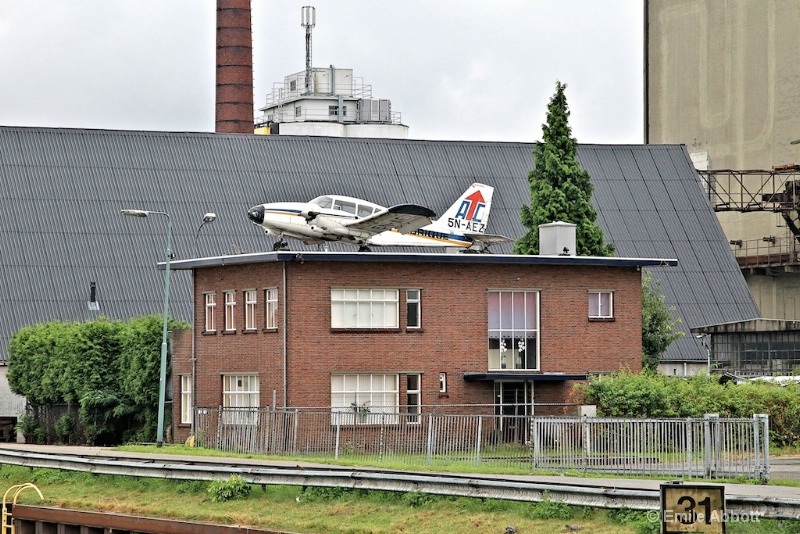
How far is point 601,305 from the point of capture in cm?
5062

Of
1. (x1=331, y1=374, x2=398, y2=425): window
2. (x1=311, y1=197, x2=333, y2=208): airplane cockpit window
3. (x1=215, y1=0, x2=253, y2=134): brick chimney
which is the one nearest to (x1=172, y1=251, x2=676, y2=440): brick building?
(x1=331, y1=374, x2=398, y2=425): window

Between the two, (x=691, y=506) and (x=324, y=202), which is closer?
(x=691, y=506)

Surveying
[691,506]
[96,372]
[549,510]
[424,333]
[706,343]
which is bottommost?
[549,510]

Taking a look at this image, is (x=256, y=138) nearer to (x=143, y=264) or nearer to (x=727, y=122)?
(x=143, y=264)

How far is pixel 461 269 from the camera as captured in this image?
48.7m

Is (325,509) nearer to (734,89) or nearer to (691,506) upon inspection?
(691,506)

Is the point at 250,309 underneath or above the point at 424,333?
above

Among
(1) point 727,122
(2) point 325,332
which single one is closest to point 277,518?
(2) point 325,332

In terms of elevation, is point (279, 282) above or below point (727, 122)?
below

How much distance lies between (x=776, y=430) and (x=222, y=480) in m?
19.7

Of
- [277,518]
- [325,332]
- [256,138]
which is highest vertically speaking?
[256,138]

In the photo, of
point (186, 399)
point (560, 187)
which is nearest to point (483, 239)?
point (560, 187)

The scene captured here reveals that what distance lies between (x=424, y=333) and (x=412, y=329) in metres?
0.39

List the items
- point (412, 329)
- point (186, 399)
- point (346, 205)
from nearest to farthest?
point (412, 329)
point (346, 205)
point (186, 399)
